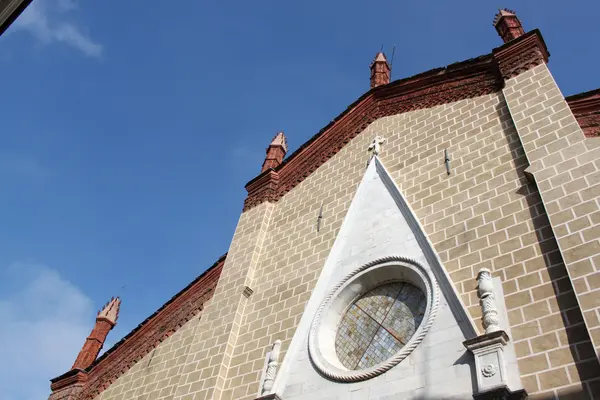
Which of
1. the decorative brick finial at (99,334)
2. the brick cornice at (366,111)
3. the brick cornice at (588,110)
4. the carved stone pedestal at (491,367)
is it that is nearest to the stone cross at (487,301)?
the carved stone pedestal at (491,367)

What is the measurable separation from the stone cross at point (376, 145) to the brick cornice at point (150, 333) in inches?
178

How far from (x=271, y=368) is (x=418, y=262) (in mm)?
2656

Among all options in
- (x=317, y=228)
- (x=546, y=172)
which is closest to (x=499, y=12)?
(x=546, y=172)

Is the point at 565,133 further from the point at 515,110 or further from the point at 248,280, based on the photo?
the point at 248,280

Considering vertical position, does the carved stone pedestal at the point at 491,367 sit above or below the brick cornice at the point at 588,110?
below

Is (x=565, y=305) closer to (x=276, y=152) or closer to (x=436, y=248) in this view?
(x=436, y=248)

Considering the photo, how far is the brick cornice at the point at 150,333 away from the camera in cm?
1192

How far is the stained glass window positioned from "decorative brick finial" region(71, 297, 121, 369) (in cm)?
904

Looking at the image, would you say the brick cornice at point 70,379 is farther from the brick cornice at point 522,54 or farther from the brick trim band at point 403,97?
the brick cornice at point 522,54

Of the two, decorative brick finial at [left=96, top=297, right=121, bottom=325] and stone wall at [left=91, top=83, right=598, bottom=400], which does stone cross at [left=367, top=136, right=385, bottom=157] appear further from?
decorative brick finial at [left=96, top=297, right=121, bottom=325]

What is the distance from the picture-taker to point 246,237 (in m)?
10.9

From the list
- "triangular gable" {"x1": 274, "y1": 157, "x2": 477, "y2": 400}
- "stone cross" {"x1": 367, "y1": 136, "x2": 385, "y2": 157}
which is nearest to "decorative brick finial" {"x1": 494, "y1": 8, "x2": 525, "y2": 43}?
"stone cross" {"x1": 367, "y1": 136, "x2": 385, "y2": 157}

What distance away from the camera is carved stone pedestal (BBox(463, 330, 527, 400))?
507 centimetres

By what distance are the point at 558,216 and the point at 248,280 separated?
565 centimetres
